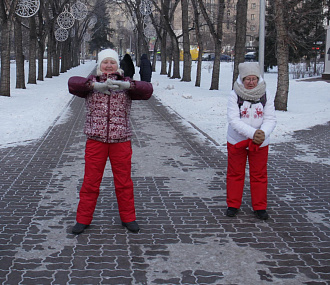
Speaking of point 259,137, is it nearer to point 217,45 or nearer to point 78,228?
point 78,228

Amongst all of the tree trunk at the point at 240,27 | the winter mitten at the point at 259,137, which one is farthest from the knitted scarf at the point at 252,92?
the tree trunk at the point at 240,27

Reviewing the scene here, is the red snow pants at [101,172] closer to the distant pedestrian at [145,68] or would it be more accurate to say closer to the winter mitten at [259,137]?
the winter mitten at [259,137]

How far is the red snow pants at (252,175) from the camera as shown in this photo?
5395 mm

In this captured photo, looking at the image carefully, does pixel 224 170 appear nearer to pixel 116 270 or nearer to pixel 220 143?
pixel 220 143

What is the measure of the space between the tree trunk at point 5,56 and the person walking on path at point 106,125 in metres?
15.4

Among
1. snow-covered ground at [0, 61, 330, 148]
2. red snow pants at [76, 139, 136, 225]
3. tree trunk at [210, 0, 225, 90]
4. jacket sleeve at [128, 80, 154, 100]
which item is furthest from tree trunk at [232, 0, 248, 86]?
red snow pants at [76, 139, 136, 225]

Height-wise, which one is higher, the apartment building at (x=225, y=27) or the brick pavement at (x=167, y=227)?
the apartment building at (x=225, y=27)

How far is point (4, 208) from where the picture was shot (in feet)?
18.9

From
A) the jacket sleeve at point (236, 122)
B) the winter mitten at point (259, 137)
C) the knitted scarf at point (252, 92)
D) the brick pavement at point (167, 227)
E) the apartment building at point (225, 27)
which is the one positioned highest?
the apartment building at point (225, 27)

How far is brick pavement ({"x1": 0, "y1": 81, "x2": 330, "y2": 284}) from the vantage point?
4012mm

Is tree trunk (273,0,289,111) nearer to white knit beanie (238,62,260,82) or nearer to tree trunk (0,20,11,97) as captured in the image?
tree trunk (0,20,11,97)

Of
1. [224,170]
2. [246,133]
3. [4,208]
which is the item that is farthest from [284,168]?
[4,208]

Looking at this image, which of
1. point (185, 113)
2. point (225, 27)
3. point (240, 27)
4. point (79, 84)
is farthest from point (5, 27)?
point (225, 27)

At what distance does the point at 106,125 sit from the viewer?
4.84 m
